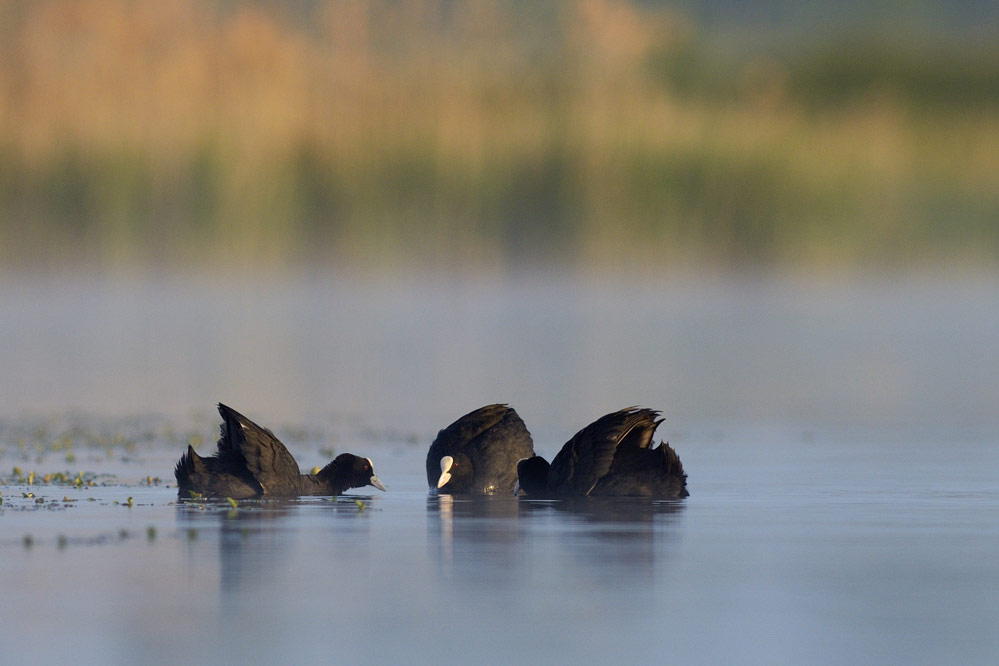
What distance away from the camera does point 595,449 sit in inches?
929

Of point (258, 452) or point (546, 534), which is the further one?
point (258, 452)

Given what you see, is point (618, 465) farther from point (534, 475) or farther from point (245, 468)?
point (245, 468)

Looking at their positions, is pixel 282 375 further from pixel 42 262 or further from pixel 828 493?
pixel 42 262

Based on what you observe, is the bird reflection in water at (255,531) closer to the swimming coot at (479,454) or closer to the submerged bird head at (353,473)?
the submerged bird head at (353,473)

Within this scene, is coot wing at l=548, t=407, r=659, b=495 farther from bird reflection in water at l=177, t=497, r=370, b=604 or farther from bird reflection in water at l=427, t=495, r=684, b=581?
bird reflection in water at l=177, t=497, r=370, b=604

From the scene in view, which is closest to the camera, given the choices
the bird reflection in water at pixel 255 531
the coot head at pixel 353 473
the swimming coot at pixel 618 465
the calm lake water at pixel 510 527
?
the calm lake water at pixel 510 527

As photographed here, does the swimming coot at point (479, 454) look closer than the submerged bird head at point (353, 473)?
No

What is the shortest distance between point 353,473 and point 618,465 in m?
3.15

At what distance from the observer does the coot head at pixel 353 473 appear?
2419cm

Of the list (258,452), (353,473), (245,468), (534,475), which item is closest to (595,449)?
(534,475)

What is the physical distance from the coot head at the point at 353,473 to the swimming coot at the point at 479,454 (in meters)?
0.82

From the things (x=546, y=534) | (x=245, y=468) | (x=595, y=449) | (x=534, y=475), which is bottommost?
(x=546, y=534)

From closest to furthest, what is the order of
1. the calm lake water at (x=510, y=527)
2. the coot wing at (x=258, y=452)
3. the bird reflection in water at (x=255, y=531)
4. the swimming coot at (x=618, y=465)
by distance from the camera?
the calm lake water at (x=510, y=527) < the bird reflection in water at (x=255, y=531) < the swimming coot at (x=618, y=465) < the coot wing at (x=258, y=452)

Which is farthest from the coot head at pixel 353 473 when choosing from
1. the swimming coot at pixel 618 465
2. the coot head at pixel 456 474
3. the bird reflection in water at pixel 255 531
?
the swimming coot at pixel 618 465
